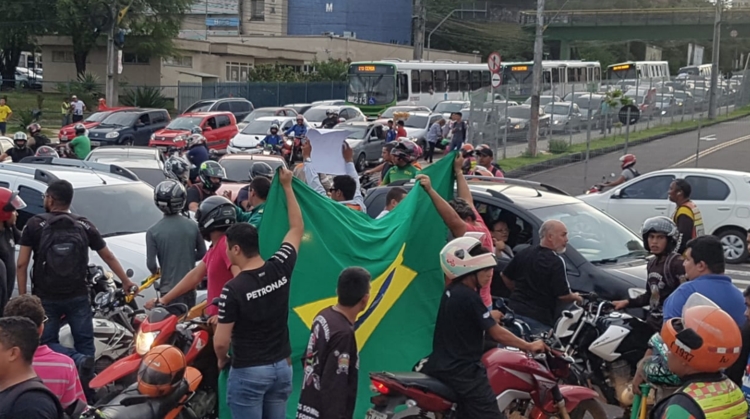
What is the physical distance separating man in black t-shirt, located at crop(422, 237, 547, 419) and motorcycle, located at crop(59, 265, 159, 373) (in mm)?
3043

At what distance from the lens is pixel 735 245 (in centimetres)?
1617

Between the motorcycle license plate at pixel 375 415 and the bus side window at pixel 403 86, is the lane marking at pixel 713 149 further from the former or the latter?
the motorcycle license plate at pixel 375 415

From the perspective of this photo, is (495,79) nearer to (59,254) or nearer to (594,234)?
(594,234)

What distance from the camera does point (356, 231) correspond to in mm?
7473

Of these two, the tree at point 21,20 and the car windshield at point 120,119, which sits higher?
the tree at point 21,20

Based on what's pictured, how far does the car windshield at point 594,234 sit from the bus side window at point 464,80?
39708 mm

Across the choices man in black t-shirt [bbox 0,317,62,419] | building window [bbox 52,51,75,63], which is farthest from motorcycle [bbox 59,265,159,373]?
building window [bbox 52,51,75,63]

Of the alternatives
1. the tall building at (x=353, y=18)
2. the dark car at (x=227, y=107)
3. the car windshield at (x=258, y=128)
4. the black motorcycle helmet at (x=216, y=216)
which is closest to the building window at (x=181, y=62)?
the dark car at (x=227, y=107)

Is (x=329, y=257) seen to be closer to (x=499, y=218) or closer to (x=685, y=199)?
(x=499, y=218)

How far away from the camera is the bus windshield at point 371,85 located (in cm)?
4341

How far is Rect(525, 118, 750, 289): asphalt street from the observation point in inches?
1023

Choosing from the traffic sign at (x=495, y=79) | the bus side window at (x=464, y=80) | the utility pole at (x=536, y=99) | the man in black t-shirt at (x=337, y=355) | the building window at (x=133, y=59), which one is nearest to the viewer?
the man in black t-shirt at (x=337, y=355)

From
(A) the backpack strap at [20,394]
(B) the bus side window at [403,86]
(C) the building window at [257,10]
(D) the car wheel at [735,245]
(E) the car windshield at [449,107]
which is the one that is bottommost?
(D) the car wheel at [735,245]

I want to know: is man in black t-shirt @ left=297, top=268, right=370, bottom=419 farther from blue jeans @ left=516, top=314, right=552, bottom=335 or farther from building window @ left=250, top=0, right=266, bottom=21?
building window @ left=250, top=0, right=266, bottom=21
